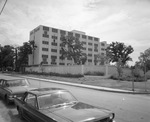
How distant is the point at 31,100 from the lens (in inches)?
190

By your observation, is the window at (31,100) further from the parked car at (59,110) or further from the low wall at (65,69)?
the low wall at (65,69)

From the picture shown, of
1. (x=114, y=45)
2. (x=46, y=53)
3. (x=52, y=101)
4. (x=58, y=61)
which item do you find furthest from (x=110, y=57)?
(x=52, y=101)

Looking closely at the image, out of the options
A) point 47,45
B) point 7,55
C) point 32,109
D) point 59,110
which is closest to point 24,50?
point 47,45

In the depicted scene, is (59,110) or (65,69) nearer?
(59,110)

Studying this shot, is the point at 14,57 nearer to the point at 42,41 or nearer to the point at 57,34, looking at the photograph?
the point at 42,41

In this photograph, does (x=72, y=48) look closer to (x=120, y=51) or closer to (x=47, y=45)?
(x=47, y=45)

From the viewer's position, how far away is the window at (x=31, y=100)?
445 cm

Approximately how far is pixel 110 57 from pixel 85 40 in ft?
62.4

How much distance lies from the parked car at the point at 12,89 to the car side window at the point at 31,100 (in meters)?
2.78

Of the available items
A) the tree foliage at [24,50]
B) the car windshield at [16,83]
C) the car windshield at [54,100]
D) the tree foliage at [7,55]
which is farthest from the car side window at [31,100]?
the tree foliage at [7,55]

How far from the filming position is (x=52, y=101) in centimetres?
434

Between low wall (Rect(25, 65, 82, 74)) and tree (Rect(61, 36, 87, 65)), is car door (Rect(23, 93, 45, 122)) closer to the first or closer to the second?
low wall (Rect(25, 65, 82, 74))

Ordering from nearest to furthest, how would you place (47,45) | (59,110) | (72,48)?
(59,110) → (47,45) → (72,48)

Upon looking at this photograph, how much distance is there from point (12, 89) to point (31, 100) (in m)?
3.99
